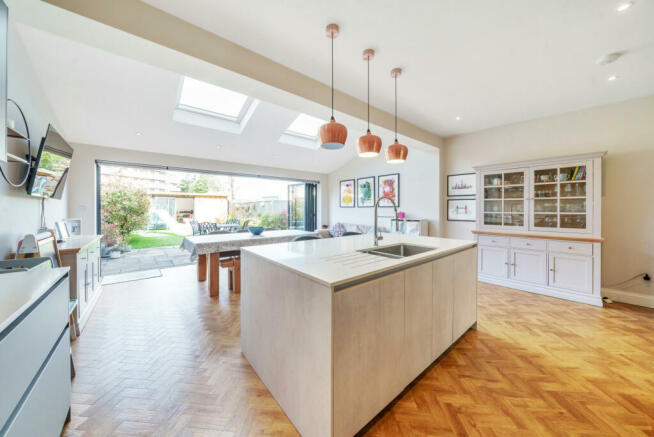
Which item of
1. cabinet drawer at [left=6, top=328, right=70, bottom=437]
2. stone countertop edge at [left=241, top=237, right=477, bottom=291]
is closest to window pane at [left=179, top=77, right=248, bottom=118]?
stone countertop edge at [left=241, top=237, right=477, bottom=291]

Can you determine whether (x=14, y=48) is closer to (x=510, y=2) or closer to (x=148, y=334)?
(x=148, y=334)

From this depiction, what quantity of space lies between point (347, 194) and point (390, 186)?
1435 mm

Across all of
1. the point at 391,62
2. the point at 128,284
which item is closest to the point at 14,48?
the point at 128,284

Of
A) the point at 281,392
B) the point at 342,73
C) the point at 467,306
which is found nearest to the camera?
the point at 281,392

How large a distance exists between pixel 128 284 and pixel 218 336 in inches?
98.7

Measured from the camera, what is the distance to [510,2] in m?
1.58

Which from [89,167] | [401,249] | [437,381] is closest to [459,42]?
[401,249]

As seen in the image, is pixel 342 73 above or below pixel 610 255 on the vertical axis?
above

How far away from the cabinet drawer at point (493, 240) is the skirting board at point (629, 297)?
1.24m

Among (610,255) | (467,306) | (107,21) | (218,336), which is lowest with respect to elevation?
(218,336)

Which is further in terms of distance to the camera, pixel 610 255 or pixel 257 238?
pixel 257 238

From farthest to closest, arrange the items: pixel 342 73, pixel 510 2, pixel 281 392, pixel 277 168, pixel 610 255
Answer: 1. pixel 277 168
2. pixel 610 255
3. pixel 342 73
4. pixel 510 2
5. pixel 281 392

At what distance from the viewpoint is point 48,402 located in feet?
3.38

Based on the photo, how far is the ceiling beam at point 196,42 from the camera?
4.94 ft
